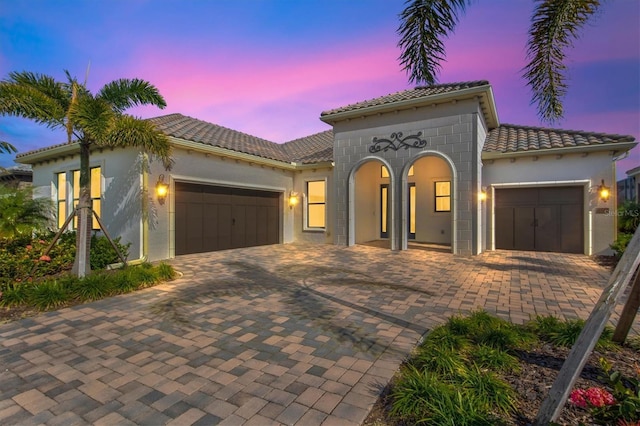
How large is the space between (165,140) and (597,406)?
7.94m

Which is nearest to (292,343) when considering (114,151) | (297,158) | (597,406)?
(597,406)

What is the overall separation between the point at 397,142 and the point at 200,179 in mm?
7211

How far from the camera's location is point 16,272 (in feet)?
19.9

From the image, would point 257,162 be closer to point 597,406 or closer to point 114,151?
point 114,151

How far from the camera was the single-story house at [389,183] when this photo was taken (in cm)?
988

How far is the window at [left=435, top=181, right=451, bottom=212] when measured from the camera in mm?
13473

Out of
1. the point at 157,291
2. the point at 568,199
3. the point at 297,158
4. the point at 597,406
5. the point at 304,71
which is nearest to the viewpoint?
the point at 597,406

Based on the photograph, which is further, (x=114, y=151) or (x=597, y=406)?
(x=114, y=151)

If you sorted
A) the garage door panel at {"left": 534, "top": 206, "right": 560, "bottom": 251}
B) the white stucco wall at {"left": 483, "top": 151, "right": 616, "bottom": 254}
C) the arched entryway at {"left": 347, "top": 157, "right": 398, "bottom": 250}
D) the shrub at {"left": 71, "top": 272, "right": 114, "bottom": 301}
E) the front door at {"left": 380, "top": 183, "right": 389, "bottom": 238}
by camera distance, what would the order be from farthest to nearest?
1. the front door at {"left": 380, "top": 183, "right": 389, "bottom": 238}
2. the arched entryway at {"left": 347, "top": 157, "right": 398, "bottom": 250}
3. the garage door panel at {"left": 534, "top": 206, "right": 560, "bottom": 251}
4. the white stucco wall at {"left": 483, "top": 151, "right": 616, "bottom": 254}
5. the shrub at {"left": 71, "top": 272, "right": 114, "bottom": 301}

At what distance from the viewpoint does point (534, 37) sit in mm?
4277

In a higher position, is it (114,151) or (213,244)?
(114,151)

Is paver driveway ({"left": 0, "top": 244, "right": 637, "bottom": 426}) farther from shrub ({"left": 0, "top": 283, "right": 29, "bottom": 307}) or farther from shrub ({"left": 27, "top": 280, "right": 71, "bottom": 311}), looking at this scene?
shrub ({"left": 0, "top": 283, "right": 29, "bottom": 307})

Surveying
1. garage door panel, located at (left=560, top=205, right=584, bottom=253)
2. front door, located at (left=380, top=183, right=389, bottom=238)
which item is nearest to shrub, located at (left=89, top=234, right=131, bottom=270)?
front door, located at (left=380, top=183, right=389, bottom=238)

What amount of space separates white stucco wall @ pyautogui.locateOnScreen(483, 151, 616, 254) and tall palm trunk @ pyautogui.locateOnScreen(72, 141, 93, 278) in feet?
41.6
